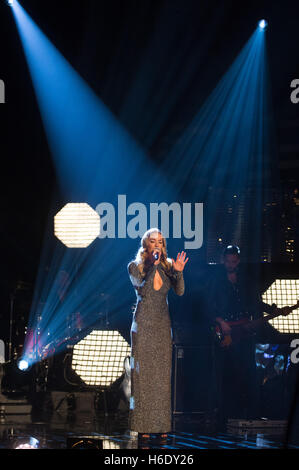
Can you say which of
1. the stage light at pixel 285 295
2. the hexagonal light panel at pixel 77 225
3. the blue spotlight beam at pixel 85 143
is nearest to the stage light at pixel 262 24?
the blue spotlight beam at pixel 85 143

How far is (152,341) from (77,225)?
162 inches

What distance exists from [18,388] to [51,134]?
11.1ft

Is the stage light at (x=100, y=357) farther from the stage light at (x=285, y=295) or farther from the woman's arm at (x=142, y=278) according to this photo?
the woman's arm at (x=142, y=278)

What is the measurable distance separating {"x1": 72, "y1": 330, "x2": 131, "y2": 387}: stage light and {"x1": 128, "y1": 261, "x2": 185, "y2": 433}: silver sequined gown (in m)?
2.77

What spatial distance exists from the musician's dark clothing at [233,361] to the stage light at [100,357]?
5.44 feet

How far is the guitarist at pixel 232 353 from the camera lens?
648cm

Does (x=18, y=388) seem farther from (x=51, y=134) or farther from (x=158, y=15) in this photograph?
(x=158, y=15)

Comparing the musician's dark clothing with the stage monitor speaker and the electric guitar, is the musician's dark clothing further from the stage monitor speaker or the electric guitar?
the stage monitor speaker

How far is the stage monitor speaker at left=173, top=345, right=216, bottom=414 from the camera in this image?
6.95 meters

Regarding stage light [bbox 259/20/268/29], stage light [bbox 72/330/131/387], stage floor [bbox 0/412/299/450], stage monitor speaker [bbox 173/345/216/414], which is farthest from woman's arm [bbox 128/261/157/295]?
stage light [bbox 259/20/268/29]

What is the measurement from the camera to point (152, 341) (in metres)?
5.12

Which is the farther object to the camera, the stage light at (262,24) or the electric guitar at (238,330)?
the stage light at (262,24)

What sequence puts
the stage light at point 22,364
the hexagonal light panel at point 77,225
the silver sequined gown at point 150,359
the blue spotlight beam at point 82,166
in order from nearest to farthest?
the silver sequined gown at point 150,359, the stage light at point 22,364, the blue spotlight beam at point 82,166, the hexagonal light panel at point 77,225
